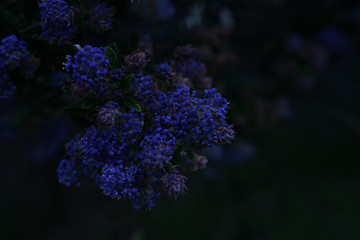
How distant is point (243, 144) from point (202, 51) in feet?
3.76

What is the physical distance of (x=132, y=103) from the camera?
3.85ft

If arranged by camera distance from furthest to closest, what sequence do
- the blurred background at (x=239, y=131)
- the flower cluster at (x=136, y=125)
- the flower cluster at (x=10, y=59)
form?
the blurred background at (x=239, y=131)
the flower cluster at (x=10, y=59)
the flower cluster at (x=136, y=125)

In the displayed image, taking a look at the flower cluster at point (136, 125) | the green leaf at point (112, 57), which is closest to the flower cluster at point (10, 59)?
the flower cluster at point (136, 125)

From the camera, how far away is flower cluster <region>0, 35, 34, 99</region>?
130cm

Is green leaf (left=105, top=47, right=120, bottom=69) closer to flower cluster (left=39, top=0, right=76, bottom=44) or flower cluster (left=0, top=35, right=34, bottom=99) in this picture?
flower cluster (left=39, top=0, right=76, bottom=44)

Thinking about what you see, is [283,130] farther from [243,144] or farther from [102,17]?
[102,17]

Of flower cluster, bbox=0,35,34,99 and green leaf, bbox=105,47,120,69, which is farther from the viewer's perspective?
flower cluster, bbox=0,35,34,99

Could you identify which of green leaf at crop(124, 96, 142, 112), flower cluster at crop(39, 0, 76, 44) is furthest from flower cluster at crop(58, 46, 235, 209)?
flower cluster at crop(39, 0, 76, 44)

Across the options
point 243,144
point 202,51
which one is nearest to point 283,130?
point 243,144

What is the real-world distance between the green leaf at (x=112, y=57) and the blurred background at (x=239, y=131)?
21cm

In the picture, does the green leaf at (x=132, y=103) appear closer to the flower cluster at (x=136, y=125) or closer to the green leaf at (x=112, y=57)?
the flower cluster at (x=136, y=125)

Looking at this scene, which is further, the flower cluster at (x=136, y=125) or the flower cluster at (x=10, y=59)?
the flower cluster at (x=10, y=59)

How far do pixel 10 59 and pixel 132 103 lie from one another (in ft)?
1.71

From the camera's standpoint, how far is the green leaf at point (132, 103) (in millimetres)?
1150
